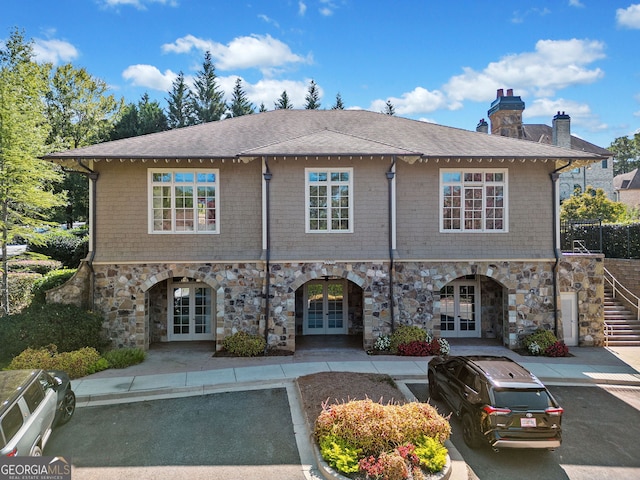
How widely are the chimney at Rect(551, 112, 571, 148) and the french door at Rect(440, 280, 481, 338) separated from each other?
3016 centimetres

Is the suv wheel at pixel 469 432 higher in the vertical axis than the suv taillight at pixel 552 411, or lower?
lower

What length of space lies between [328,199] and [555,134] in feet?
114

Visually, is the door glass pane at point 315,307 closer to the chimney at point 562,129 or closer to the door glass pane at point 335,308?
the door glass pane at point 335,308

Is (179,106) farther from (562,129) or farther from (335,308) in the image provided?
(562,129)

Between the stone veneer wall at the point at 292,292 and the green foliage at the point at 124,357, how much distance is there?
0.88 metres

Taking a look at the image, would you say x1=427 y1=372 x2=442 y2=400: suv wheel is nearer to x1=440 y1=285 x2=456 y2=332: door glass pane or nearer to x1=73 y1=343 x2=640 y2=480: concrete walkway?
x1=73 y1=343 x2=640 y2=480: concrete walkway

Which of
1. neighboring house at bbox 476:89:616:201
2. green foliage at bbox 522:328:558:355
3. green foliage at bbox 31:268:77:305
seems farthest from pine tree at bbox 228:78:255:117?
green foliage at bbox 522:328:558:355

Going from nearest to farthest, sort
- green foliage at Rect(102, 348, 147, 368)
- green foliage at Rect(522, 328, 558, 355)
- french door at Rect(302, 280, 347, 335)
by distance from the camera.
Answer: green foliage at Rect(102, 348, 147, 368) < green foliage at Rect(522, 328, 558, 355) < french door at Rect(302, 280, 347, 335)

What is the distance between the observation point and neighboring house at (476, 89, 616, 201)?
19641 mm

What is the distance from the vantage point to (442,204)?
1427 cm

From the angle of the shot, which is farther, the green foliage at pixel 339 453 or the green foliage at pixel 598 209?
the green foliage at pixel 598 209

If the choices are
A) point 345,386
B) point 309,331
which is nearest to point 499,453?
point 345,386

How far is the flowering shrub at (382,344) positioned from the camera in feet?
Answer: 44.4

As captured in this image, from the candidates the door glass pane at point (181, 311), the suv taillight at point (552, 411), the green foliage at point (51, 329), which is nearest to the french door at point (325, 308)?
the door glass pane at point (181, 311)
